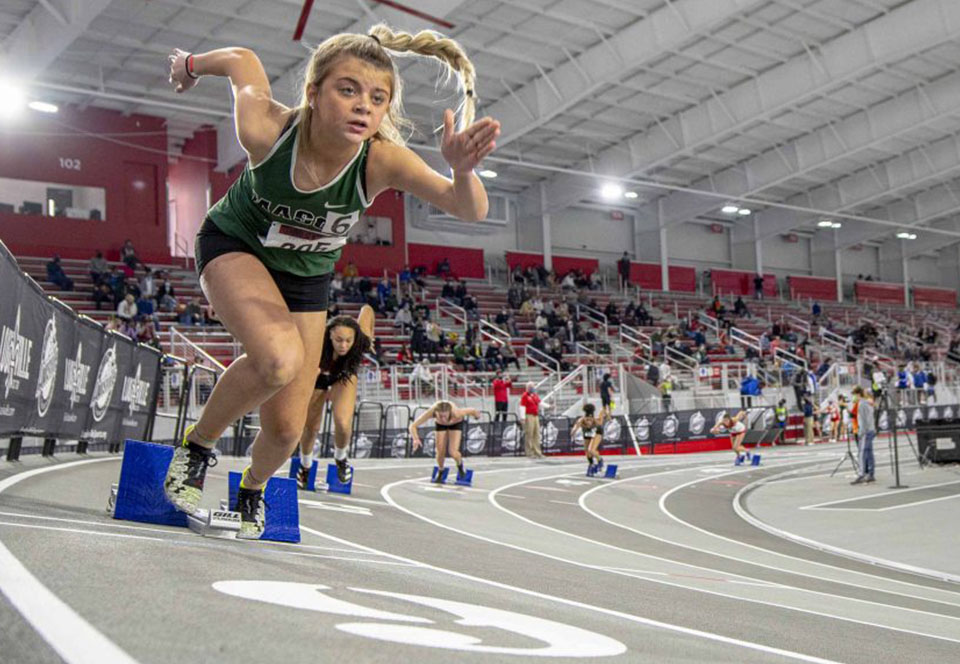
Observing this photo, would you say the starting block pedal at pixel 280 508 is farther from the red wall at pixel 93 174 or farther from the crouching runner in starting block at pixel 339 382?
the red wall at pixel 93 174

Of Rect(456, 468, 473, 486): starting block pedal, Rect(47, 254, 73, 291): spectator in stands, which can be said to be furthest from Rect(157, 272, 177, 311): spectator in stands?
Rect(456, 468, 473, 486): starting block pedal

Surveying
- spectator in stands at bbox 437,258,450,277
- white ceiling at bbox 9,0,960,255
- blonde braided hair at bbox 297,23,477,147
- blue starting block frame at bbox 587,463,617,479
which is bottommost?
blue starting block frame at bbox 587,463,617,479

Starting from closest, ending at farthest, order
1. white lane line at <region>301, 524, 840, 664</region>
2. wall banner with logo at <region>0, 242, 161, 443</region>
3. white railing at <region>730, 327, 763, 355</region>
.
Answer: white lane line at <region>301, 524, 840, 664</region>
wall banner with logo at <region>0, 242, 161, 443</region>
white railing at <region>730, 327, 763, 355</region>

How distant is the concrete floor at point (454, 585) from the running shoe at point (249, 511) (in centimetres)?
12

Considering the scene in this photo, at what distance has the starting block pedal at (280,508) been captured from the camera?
5648 millimetres

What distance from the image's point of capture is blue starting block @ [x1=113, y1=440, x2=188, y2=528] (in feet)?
16.9

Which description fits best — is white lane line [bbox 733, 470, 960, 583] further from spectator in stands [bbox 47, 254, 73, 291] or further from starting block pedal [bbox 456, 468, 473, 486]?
spectator in stands [bbox 47, 254, 73, 291]

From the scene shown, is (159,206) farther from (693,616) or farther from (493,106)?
(693,616)

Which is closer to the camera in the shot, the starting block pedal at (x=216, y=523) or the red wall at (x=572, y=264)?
the starting block pedal at (x=216, y=523)

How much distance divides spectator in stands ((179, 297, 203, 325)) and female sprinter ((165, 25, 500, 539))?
23.0 m

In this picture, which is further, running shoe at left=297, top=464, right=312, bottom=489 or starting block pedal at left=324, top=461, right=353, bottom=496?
starting block pedal at left=324, top=461, right=353, bottom=496

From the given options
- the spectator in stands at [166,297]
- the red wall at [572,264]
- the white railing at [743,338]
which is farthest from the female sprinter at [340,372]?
the red wall at [572,264]

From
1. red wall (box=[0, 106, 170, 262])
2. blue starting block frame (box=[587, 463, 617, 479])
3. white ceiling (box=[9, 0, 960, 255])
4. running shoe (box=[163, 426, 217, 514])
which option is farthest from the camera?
red wall (box=[0, 106, 170, 262])

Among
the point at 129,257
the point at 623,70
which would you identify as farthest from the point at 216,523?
the point at 129,257
